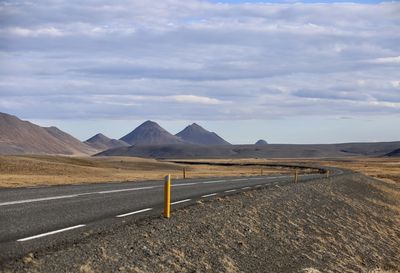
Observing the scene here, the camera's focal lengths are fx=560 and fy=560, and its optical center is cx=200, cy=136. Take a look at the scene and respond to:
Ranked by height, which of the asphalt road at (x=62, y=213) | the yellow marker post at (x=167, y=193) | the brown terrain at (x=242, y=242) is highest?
the yellow marker post at (x=167, y=193)

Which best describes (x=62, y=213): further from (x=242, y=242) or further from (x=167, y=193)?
(x=242, y=242)

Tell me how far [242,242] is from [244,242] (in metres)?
0.13

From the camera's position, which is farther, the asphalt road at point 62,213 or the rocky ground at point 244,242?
the asphalt road at point 62,213

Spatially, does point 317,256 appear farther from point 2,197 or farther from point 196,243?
point 2,197

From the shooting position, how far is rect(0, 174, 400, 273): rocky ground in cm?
974

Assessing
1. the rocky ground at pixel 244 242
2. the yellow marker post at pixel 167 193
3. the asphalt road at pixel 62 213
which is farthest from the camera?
the yellow marker post at pixel 167 193

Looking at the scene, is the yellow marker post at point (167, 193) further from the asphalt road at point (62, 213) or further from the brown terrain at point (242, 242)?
the asphalt road at point (62, 213)

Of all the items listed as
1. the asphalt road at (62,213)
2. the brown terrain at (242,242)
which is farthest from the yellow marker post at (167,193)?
the asphalt road at (62,213)

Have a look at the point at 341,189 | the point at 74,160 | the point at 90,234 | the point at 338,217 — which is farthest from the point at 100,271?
the point at 74,160

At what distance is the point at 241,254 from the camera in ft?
42.0

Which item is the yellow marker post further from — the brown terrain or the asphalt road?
the asphalt road

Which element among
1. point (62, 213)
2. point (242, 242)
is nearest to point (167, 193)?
point (242, 242)

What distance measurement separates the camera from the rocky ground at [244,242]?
9.74m

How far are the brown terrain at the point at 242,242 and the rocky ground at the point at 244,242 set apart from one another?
17mm
